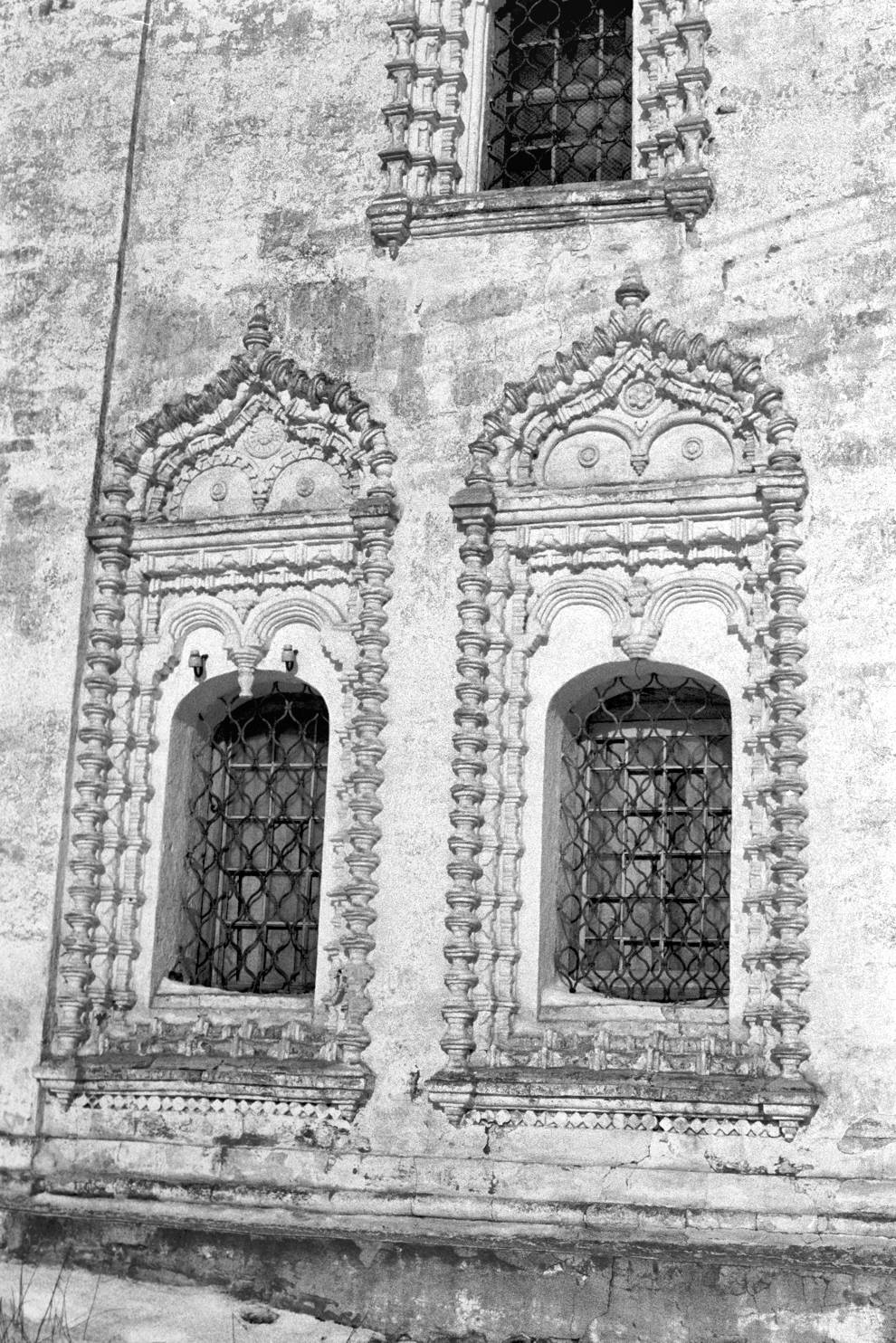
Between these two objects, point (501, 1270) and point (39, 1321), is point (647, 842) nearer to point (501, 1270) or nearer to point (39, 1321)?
point (501, 1270)

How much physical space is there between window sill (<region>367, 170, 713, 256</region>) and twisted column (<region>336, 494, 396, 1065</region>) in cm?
142

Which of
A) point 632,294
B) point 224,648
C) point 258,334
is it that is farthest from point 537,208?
point 224,648

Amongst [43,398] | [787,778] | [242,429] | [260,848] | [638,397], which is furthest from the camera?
[43,398]

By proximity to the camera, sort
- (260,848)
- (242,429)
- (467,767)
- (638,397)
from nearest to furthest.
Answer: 1. (467,767)
2. (638,397)
3. (260,848)
4. (242,429)

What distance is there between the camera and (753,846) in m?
8.34

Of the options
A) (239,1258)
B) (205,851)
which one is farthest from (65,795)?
(239,1258)

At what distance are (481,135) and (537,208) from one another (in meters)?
0.77

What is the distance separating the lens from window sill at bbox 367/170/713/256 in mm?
9141

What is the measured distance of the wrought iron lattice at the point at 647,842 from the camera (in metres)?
8.67

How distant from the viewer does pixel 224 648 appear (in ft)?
30.8

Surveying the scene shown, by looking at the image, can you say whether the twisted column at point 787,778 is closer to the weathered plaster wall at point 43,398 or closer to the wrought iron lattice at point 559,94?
the wrought iron lattice at point 559,94

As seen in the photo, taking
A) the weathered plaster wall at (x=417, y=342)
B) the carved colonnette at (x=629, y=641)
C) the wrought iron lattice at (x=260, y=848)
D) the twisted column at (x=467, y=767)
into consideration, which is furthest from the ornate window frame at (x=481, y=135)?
the wrought iron lattice at (x=260, y=848)

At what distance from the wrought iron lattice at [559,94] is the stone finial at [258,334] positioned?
1.36 m

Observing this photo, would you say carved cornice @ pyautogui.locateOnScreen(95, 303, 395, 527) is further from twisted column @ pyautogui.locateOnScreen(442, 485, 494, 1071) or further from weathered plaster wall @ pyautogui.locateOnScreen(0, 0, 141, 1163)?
twisted column @ pyautogui.locateOnScreen(442, 485, 494, 1071)
